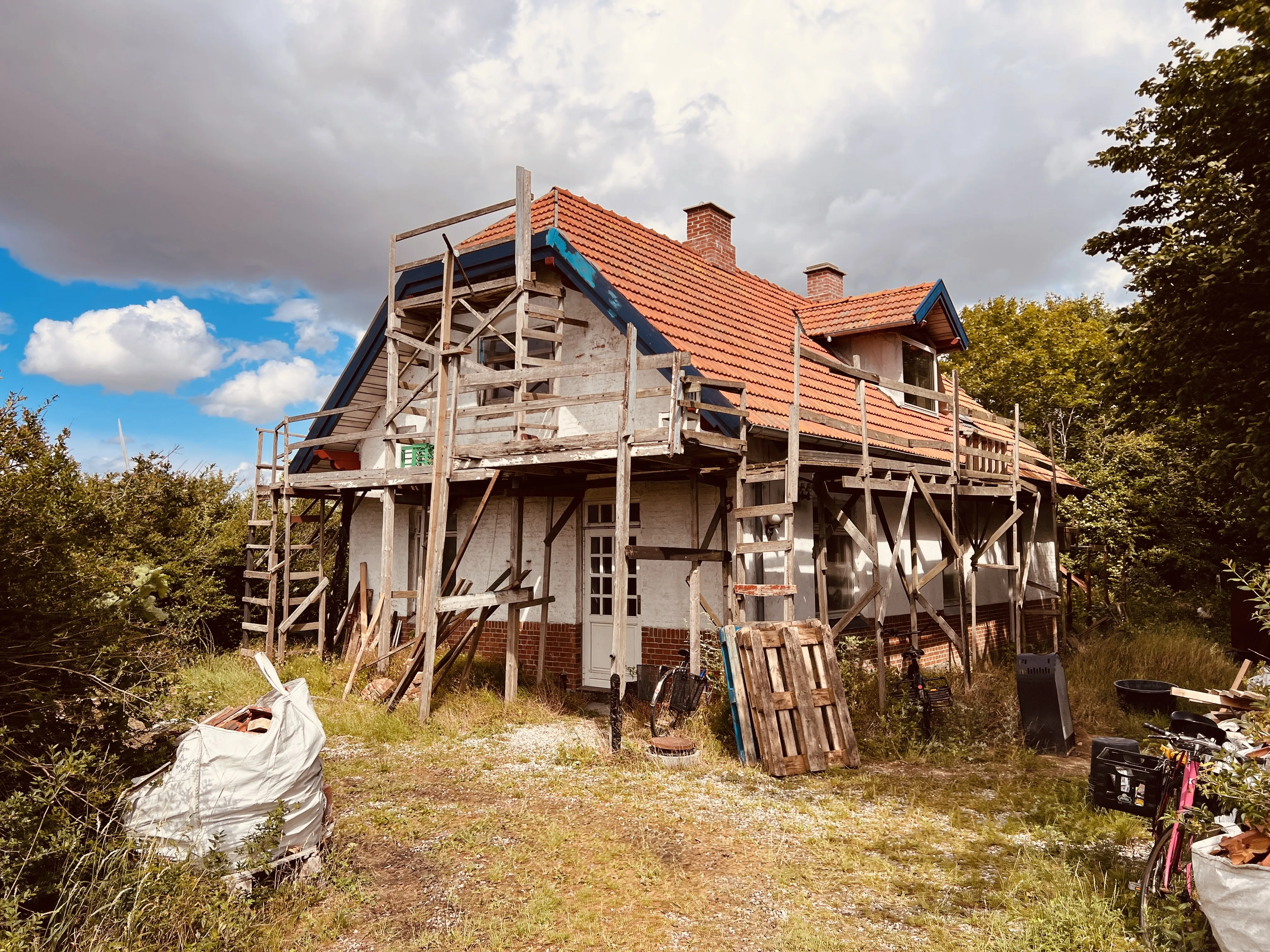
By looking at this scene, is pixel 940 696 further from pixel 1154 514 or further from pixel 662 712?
pixel 1154 514

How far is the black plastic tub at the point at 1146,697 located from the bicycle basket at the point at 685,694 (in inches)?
186

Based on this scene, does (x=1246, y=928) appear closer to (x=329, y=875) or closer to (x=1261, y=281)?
(x=329, y=875)

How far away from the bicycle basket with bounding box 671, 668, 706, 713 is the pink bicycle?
15.7ft

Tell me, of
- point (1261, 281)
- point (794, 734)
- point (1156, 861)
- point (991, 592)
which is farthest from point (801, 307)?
point (1156, 861)

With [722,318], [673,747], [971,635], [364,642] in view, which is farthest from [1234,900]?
[364,642]

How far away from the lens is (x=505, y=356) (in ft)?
39.5

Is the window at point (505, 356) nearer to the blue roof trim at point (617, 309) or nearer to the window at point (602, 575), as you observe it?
the blue roof trim at point (617, 309)

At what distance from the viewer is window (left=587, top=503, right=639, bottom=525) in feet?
37.2

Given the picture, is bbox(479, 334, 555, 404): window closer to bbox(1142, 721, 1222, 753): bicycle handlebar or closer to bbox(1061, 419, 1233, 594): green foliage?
bbox(1142, 721, 1222, 753): bicycle handlebar

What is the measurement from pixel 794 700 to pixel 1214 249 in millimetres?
6800

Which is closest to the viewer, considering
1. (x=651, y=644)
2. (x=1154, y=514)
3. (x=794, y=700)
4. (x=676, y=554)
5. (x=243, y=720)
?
(x=243, y=720)

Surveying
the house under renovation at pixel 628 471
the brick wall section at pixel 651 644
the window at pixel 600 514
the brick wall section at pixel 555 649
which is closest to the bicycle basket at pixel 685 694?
the house under renovation at pixel 628 471

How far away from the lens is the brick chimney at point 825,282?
17.3 metres

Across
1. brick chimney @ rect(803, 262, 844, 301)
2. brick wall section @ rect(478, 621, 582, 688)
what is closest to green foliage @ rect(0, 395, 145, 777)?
brick wall section @ rect(478, 621, 582, 688)
